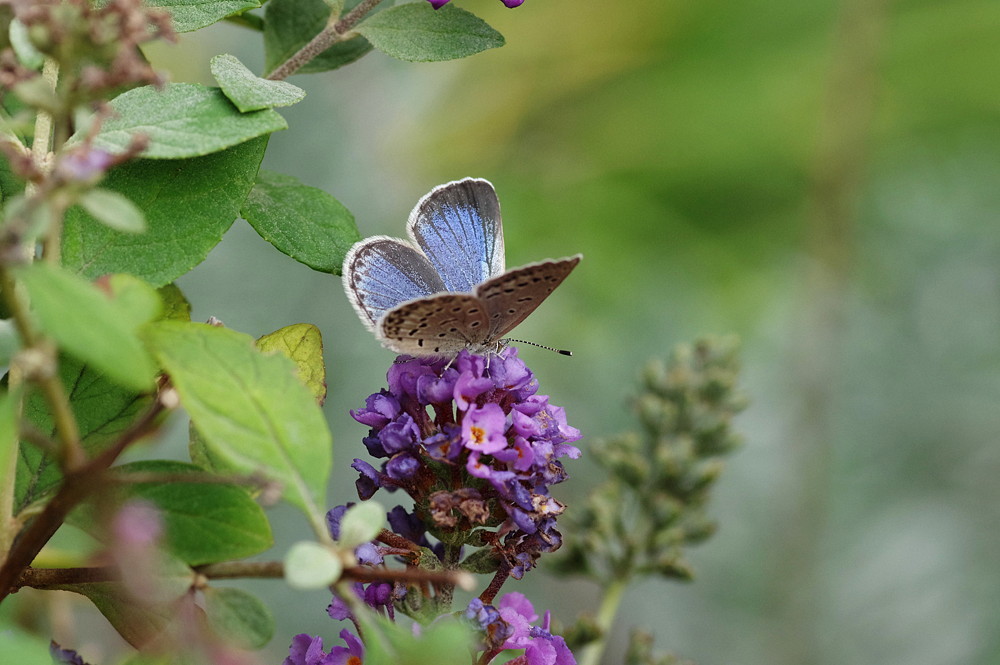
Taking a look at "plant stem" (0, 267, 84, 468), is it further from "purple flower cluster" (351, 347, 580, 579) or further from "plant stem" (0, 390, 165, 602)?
"purple flower cluster" (351, 347, 580, 579)

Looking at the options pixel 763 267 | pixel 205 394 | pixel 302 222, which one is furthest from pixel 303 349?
pixel 763 267

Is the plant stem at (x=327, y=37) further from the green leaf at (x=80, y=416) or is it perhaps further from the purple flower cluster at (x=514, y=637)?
the purple flower cluster at (x=514, y=637)

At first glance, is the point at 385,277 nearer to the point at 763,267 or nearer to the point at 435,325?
the point at 435,325

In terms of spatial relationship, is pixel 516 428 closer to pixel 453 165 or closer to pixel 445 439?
pixel 445 439

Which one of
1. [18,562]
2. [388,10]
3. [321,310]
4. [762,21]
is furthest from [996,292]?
[18,562]

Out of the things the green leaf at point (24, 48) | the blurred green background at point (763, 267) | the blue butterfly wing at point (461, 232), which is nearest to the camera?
the green leaf at point (24, 48)

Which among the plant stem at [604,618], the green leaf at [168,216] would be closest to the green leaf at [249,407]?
the green leaf at [168,216]
